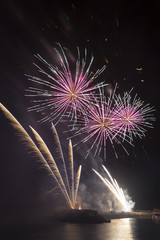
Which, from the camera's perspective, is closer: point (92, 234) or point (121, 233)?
point (92, 234)

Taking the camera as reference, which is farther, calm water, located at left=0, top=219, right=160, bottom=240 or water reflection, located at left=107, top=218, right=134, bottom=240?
water reflection, located at left=107, top=218, right=134, bottom=240

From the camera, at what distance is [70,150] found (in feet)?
132

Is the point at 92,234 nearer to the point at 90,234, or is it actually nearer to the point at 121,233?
the point at 90,234

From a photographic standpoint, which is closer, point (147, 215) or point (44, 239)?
point (44, 239)

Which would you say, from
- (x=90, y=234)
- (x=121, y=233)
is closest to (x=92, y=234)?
(x=90, y=234)

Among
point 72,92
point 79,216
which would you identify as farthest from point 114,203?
point 72,92

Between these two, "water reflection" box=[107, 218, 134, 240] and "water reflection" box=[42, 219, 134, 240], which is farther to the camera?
"water reflection" box=[107, 218, 134, 240]

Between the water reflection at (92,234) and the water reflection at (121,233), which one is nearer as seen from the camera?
the water reflection at (92,234)

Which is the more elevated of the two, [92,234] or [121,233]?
[92,234]

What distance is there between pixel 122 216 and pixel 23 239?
7528 centimetres

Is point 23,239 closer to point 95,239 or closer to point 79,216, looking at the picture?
point 95,239

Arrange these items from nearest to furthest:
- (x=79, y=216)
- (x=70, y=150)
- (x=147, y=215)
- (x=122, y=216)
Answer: (x=70, y=150) → (x=79, y=216) → (x=122, y=216) → (x=147, y=215)

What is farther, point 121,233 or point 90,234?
point 121,233

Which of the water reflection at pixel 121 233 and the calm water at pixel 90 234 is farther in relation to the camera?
the water reflection at pixel 121 233
